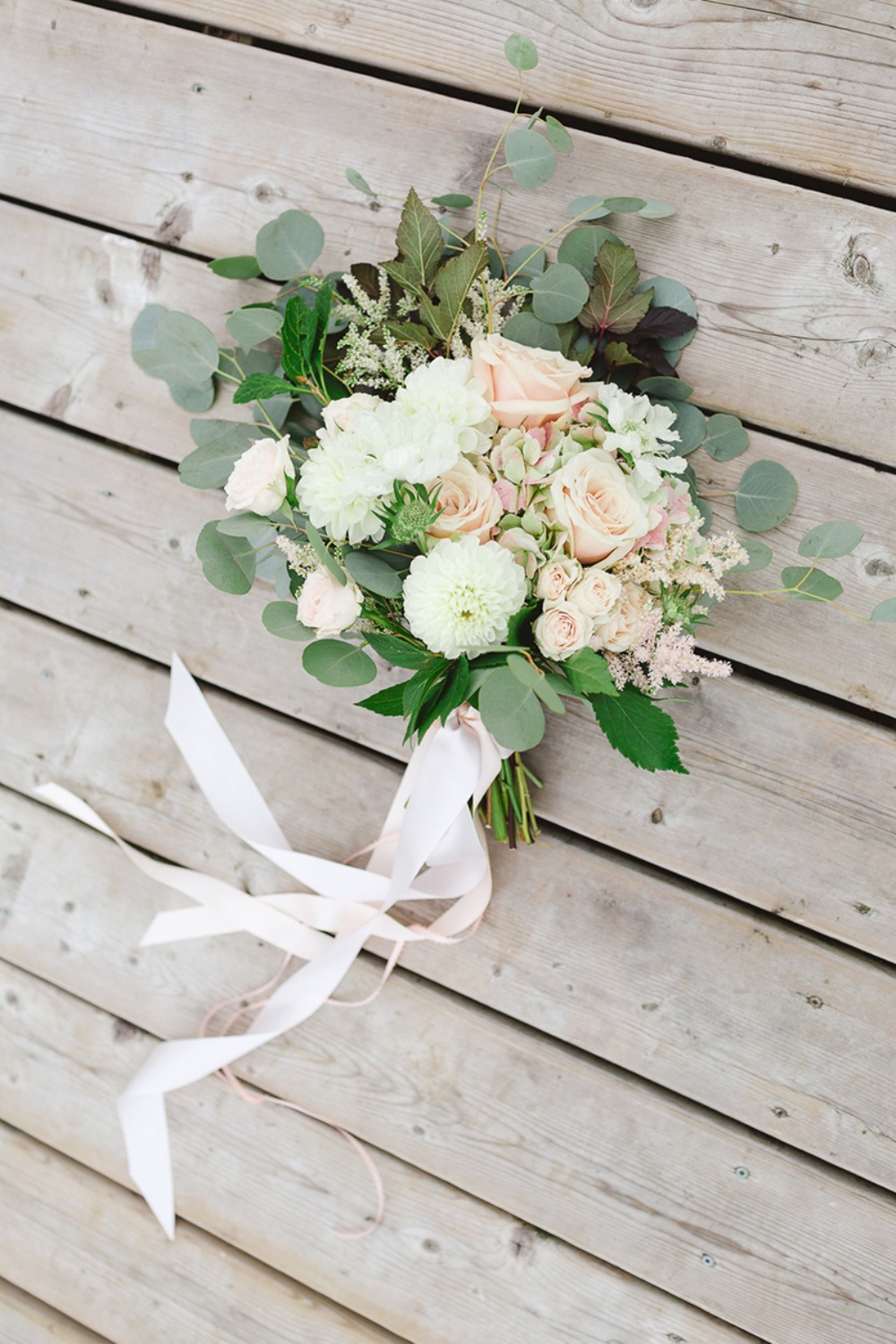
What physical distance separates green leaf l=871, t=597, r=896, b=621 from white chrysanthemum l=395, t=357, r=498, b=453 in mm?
387

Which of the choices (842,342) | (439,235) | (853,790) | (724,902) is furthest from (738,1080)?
(439,235)

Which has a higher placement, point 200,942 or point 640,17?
point 640,17

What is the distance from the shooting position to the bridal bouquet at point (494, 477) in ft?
2.15

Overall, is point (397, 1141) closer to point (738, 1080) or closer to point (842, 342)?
point (738, 1080)

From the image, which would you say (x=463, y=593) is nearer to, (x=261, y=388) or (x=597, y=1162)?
(x=261, y=388)

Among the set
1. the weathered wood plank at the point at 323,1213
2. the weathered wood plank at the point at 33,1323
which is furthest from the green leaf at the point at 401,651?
the weathered wood plank at the point at 33,1323

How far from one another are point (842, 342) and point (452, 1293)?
1.05 m

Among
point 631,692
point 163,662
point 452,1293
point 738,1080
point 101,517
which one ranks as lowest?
point 452,1293

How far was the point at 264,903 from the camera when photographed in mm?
1035

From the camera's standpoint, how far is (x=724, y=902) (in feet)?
3.15

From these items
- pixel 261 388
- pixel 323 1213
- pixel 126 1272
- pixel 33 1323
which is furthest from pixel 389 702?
pixel 33 1323

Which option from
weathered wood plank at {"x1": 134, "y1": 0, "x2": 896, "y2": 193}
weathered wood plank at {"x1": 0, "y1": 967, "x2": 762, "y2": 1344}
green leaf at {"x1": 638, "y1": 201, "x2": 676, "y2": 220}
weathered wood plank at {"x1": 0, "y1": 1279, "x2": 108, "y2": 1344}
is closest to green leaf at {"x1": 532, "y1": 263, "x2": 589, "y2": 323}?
green leaf at {"x1": 638, "y1": 201, "x2": 676, "y2": 220}

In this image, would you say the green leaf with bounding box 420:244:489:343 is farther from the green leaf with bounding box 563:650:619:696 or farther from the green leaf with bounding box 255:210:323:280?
the green leaf with bounding box 563:650:619:696

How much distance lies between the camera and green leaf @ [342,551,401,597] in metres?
0.71
